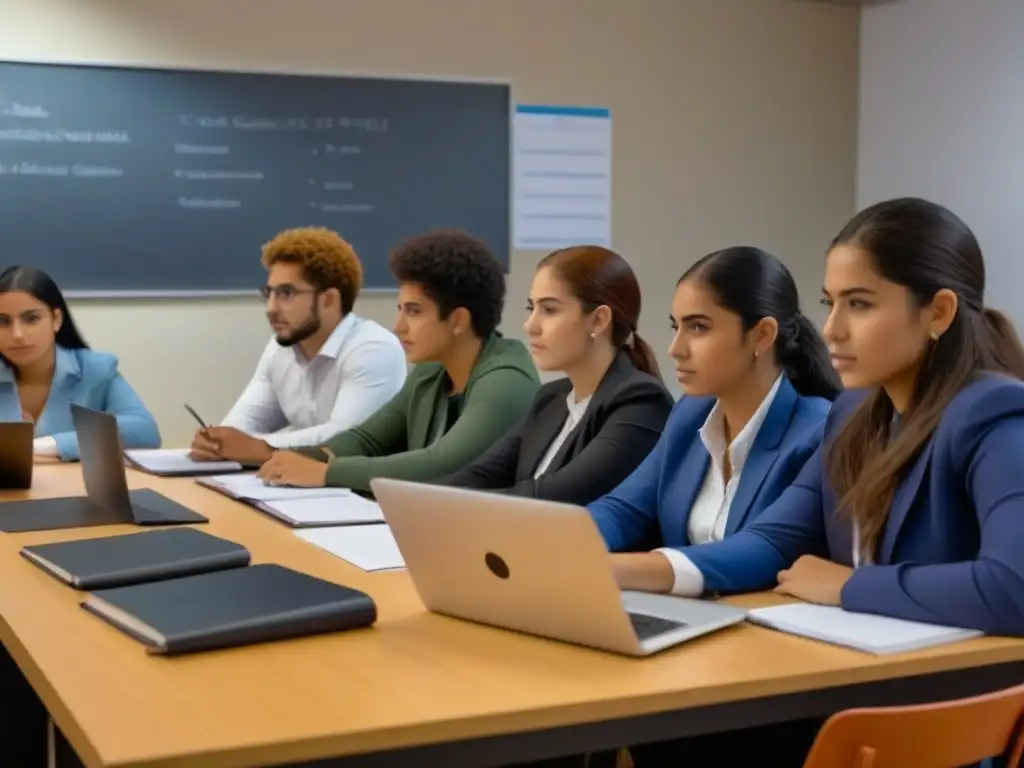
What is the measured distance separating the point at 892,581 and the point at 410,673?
64 centimetres

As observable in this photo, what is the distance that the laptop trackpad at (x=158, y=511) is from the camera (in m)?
2.27

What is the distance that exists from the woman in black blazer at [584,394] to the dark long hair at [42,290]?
1.36 metres

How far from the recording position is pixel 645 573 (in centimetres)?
172

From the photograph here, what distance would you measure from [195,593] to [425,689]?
1.43ft

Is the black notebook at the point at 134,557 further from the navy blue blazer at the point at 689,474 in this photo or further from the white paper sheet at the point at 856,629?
the white paper sheet at the point at 856,629

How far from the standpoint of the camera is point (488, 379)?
3.01 m

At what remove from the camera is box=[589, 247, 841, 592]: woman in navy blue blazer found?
80.7 inches

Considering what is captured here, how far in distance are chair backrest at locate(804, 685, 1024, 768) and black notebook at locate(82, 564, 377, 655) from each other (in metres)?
0.60

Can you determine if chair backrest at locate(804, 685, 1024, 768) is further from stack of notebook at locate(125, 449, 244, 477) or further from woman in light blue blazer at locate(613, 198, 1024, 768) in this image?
stack of notebook at locate(125, 449, 244, 477)

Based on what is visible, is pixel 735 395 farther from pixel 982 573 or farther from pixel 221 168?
pixel 221 168

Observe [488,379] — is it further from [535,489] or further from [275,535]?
[275,535]

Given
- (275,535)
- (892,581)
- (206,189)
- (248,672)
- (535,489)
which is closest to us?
(248,672)

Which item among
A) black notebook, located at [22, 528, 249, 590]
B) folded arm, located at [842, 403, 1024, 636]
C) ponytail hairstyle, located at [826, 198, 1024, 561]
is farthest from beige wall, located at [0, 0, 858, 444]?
folded arm, located at [842, 403, 1024, 636]

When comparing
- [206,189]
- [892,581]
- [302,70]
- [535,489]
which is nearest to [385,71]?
[302,70]
